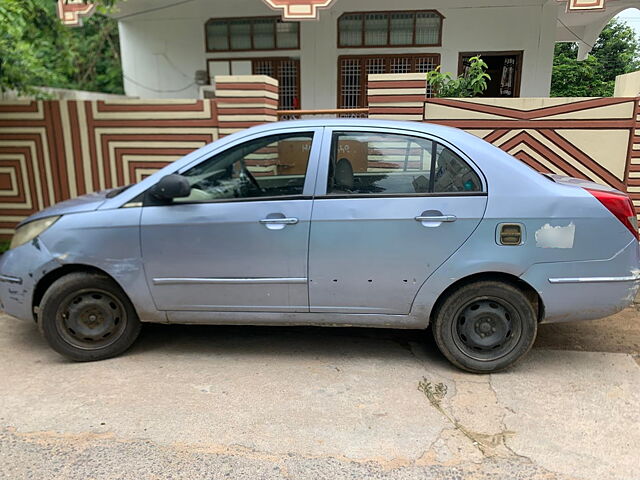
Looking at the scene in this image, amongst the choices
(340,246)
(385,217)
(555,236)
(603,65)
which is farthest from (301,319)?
(603,65)

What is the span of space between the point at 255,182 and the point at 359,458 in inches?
75.7

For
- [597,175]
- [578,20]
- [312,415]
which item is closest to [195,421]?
[312,415]

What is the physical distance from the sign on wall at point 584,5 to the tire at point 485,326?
6371 millimetres

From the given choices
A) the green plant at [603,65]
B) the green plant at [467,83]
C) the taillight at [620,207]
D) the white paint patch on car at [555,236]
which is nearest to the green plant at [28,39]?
the green plant at [467,83]

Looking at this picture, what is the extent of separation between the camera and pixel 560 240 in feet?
10.6

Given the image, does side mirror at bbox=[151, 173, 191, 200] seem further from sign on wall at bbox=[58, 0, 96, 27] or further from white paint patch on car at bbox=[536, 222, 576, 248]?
sign on wall at bbox=[58, 0, 96, 27]

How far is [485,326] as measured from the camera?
3.43 metres

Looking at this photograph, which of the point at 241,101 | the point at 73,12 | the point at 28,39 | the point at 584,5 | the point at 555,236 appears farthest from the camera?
the point at 73,12

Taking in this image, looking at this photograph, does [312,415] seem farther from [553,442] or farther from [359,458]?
[553,442]

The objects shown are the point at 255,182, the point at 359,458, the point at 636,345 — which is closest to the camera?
the point at 359,458

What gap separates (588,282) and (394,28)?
8344 millimetres

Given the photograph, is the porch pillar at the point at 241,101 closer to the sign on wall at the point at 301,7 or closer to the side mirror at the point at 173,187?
the sign on wall at the point at 301,7

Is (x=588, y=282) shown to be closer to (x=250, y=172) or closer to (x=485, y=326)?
(x=485, y=326)

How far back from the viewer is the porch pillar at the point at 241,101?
19.4 ft
